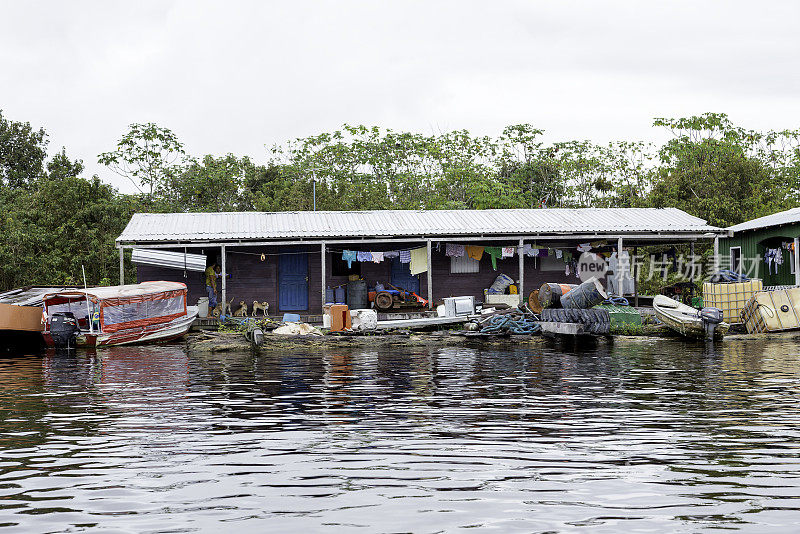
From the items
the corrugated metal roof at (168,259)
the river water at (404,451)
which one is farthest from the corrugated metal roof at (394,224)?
the river water at (404,451)

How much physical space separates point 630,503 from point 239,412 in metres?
6.53

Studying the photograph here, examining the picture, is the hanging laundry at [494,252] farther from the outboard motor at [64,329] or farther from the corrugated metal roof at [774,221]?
the outboard motor at [64,329]

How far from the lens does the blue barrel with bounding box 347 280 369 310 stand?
28242 mm

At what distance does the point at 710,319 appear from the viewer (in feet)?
73.3

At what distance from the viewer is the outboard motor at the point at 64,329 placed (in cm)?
2247

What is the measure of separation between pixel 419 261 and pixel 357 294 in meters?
2.58

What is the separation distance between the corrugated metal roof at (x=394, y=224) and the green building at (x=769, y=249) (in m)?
2.48

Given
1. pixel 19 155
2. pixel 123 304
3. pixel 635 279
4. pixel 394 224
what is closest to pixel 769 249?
pixel 635 279

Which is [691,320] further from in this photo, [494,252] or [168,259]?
[168,259]

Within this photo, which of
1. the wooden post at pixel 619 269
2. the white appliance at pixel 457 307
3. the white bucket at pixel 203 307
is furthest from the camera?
the wooden post at pixel 619 269

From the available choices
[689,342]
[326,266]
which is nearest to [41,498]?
[689,342]

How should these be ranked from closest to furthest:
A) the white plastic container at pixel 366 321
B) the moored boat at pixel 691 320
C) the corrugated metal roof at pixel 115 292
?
the moored boat at pixel 691 320, the corrugated metal roof at pixel 115 292, the white plastic container at pixel 366 321

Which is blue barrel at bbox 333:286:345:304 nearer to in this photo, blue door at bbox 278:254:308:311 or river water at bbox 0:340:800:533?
blue door at bbox 278:254:308:311

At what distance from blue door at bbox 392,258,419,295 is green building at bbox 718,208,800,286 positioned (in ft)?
38.5
